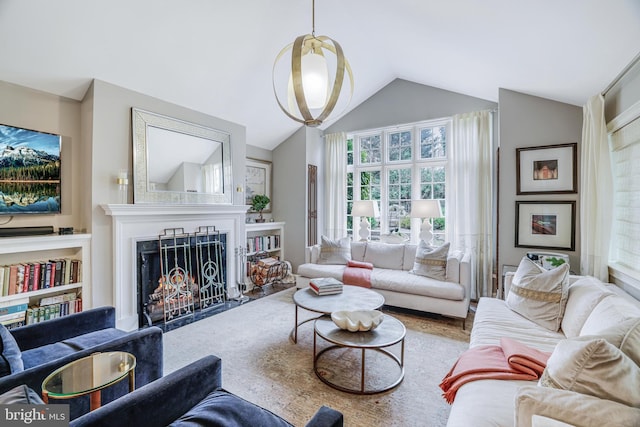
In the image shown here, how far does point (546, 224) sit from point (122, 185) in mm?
4736

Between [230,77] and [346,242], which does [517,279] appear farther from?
[230,77]

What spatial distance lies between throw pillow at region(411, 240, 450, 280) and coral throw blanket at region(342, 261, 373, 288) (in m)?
0.59

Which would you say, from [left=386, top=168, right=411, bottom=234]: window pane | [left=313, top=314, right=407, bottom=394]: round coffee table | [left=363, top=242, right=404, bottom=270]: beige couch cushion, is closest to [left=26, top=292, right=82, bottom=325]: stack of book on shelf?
[left=313, top=314, right=407, bottom=394]: round coffee table

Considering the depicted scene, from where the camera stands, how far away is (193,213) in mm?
3768

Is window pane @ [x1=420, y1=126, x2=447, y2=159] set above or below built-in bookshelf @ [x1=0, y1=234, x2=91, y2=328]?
above

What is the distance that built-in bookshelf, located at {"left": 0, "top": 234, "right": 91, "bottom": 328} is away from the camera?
2.52m

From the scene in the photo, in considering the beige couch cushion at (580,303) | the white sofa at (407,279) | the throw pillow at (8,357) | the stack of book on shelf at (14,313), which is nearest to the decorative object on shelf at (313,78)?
the throw pillow at (8,357)

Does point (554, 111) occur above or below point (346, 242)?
above

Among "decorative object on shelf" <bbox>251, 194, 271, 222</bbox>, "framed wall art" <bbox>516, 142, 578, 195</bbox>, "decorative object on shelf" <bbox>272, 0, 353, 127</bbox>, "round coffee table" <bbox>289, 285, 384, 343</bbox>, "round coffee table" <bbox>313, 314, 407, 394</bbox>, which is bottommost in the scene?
"round coffee table" <bbox>313, 314, 407, 394</bbox>

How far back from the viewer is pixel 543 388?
1103 millimetres

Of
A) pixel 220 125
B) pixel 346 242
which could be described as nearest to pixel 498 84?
pixel 346 242

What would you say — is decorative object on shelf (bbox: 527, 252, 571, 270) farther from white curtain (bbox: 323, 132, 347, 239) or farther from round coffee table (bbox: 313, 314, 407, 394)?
white curtain (bbox: 323, 132, 347, 239)

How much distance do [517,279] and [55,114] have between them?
15.0 ft

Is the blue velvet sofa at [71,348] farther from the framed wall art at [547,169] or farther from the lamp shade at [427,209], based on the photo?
the framed wall art at [547,169]
